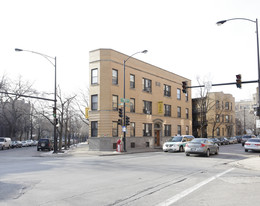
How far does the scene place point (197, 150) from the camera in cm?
2077

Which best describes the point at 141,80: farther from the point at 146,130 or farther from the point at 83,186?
the point at 83,186

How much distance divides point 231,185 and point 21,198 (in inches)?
256

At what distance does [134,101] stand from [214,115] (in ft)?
109

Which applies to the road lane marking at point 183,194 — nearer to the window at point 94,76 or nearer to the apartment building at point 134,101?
the apartment building at point 134,101

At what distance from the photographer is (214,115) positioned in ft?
208

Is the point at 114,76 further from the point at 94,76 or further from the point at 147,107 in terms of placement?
the point at 147,107

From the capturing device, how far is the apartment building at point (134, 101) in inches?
1244

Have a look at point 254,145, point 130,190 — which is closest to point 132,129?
point 254,145

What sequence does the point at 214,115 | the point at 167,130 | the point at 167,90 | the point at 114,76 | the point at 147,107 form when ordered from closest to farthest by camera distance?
the point at 114,76 → the point at 147,107 → the point at 167,130 → the point at 167,90 → the point at 214,115

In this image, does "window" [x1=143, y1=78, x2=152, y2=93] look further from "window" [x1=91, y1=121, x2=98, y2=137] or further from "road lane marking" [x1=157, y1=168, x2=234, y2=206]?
"road lane marking" [x1=157, y1=168, x2=234, y2=206]

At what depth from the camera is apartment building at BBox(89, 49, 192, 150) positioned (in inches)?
1244

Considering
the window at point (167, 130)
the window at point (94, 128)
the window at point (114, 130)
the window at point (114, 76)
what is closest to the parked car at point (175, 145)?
the window at point (114, 130)

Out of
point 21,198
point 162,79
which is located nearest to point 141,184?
point 21,198

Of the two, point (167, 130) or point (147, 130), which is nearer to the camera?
point (147, 130)
